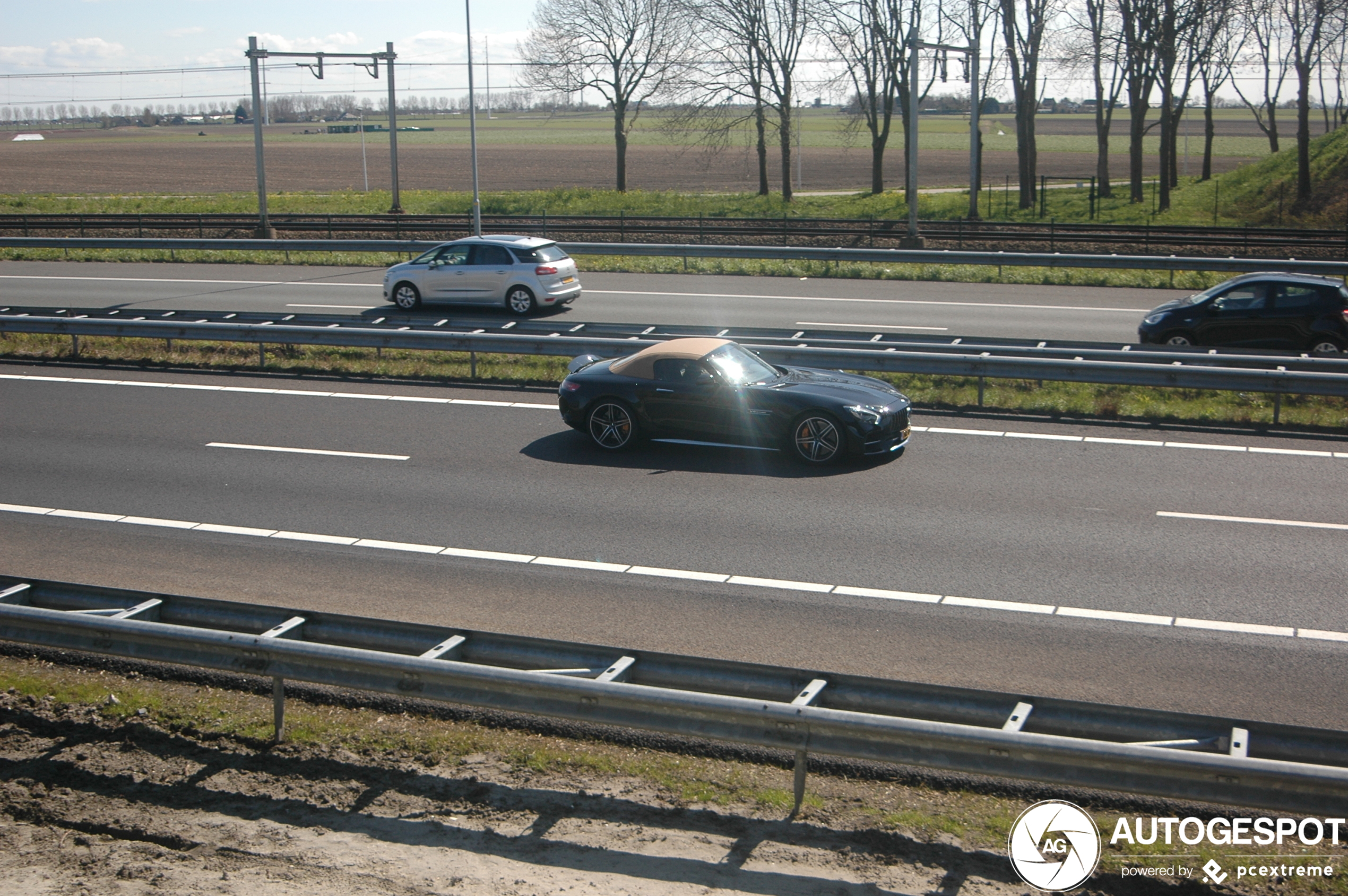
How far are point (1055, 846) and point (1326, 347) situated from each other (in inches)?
538

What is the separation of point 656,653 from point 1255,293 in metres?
14.1

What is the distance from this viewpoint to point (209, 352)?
1898 centimetres

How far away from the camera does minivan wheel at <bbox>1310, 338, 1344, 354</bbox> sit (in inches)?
631

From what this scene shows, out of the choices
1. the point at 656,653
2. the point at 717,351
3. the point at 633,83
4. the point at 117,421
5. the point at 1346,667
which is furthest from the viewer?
the point at 633,83

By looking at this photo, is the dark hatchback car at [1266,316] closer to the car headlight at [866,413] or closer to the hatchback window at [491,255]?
the car headlight at [866,413]

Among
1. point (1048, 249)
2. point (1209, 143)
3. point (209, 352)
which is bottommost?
point (209, 352)

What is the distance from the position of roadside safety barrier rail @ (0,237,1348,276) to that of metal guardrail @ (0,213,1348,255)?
2411 millimetres

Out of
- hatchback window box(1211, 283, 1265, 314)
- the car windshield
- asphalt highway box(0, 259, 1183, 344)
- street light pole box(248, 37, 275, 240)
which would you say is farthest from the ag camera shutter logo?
street light pole box(248, 37, 275, 240)

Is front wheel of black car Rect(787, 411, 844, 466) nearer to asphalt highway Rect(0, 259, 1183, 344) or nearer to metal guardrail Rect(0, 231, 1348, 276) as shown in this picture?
asphalt highway Rect(0, 259, 1183, 344)

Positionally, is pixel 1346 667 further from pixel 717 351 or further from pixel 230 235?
pixel 230 235

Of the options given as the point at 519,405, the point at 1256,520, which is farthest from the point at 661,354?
the point at 1256,520

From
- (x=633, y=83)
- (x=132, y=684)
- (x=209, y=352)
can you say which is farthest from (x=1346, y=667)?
(x=633, y=83)

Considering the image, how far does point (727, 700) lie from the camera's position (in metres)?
5.49

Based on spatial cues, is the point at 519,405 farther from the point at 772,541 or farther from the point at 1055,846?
the point at 1055,846
